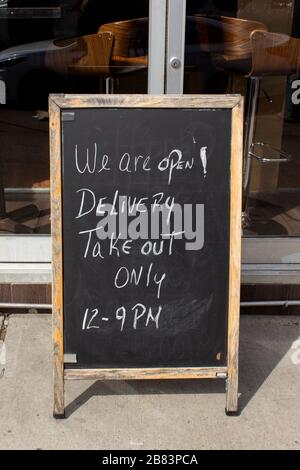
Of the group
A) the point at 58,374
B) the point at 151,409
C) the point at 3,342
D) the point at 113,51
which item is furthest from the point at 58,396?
the point at 113,51

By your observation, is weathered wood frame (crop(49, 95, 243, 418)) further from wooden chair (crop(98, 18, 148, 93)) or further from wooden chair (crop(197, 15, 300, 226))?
wooden chair (crop(197, 15, 300, 226))

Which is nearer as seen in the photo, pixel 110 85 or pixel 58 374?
A: pixel 58 374

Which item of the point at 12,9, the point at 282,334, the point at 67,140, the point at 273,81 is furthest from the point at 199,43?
the point at 282,334

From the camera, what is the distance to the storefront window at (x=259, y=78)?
3.67 meters

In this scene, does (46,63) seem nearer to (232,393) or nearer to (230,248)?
(230,248)

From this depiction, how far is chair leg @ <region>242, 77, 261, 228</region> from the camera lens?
3.93 metres

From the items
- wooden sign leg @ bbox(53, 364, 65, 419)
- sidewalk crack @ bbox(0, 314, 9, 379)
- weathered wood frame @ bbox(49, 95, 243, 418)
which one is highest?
weathered wood frame @ bbox(49, 95, 243, 418)

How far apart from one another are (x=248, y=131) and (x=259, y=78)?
344 millimetres

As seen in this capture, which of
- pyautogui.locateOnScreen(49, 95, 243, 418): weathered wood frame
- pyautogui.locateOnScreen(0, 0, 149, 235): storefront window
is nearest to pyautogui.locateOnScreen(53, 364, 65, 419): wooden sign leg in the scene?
pyautogui.locateOnScreen(49, 95, 243, 418): weathered wood frame

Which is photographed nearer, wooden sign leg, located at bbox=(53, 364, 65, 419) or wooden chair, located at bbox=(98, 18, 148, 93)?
wooden sign leg, located at bbox=(53, 364, 65, 419)

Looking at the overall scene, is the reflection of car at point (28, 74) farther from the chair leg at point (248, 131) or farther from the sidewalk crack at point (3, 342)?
the sidewalk crack at point (3, 342)

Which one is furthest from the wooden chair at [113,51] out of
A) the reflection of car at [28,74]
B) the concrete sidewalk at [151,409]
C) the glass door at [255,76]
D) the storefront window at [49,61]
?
the concrete sidewalk at [151,409]

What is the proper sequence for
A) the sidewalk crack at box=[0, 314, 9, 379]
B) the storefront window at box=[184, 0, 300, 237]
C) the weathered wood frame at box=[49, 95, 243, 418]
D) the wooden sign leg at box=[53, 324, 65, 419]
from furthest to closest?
the storefront window at box=[184, 0, 300, 237] < the sidewalk crack at box=[0, 314, 9, 379] < the wooden sign leg at box=[53, 324, 65, 419] < the weathered wood frame at box=[49, 95, 243, 418]

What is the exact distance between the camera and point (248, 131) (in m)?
4.07
